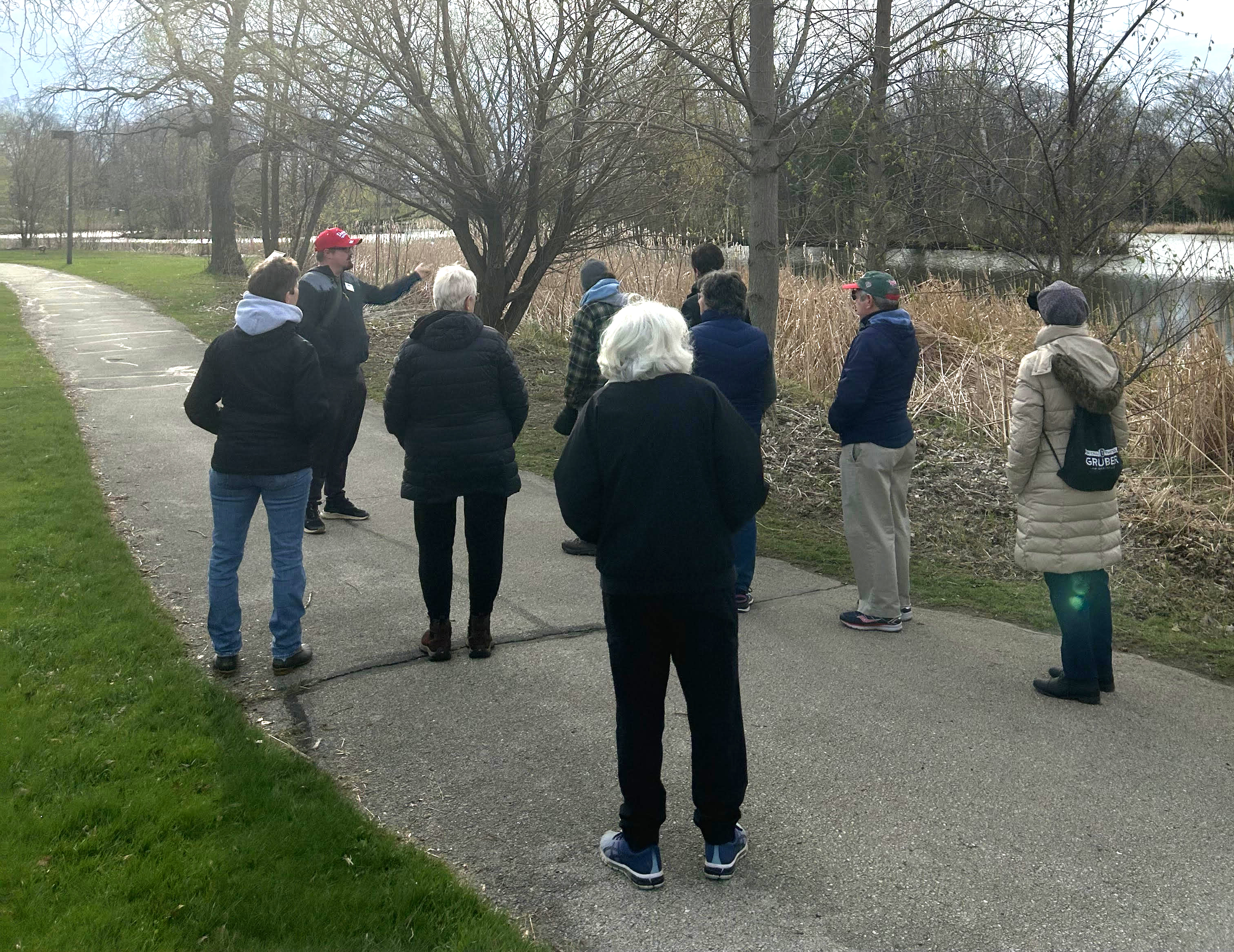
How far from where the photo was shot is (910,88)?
28.8 ft

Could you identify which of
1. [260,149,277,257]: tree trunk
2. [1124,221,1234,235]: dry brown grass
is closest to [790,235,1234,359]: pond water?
[1124,221,1234,235]: dry brown grass

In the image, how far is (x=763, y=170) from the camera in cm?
754

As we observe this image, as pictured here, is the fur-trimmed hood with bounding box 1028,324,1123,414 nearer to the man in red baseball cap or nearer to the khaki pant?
the khaki pant

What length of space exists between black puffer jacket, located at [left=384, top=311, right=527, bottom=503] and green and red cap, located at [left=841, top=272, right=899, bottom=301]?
1795 mm

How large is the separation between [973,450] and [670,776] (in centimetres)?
578

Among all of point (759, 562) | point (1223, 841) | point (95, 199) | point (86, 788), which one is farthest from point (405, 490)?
point (95, 199)

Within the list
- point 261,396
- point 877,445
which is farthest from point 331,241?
point 877,445

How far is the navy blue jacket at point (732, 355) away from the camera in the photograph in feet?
18.5

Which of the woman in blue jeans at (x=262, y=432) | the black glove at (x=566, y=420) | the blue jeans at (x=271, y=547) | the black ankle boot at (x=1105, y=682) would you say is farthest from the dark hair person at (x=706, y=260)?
the black ankle boot at (x=1105, y=682)

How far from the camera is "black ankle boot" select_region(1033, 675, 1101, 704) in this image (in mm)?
4855

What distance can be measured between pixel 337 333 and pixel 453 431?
2.30 metres

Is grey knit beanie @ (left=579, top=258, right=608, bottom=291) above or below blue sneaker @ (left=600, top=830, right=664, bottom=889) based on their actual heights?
above

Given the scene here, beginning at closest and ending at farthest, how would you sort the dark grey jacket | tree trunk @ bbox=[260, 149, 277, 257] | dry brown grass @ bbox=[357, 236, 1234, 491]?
1. the dark grey jacket
2. dry brown grass @ bbox=[357, 236, 1234, 491]
3. tree trunk @ bbox=[260, 149, 277, 257]

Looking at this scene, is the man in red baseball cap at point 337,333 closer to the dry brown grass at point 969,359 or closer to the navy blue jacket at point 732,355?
the navy blue jacket at point 732,355
